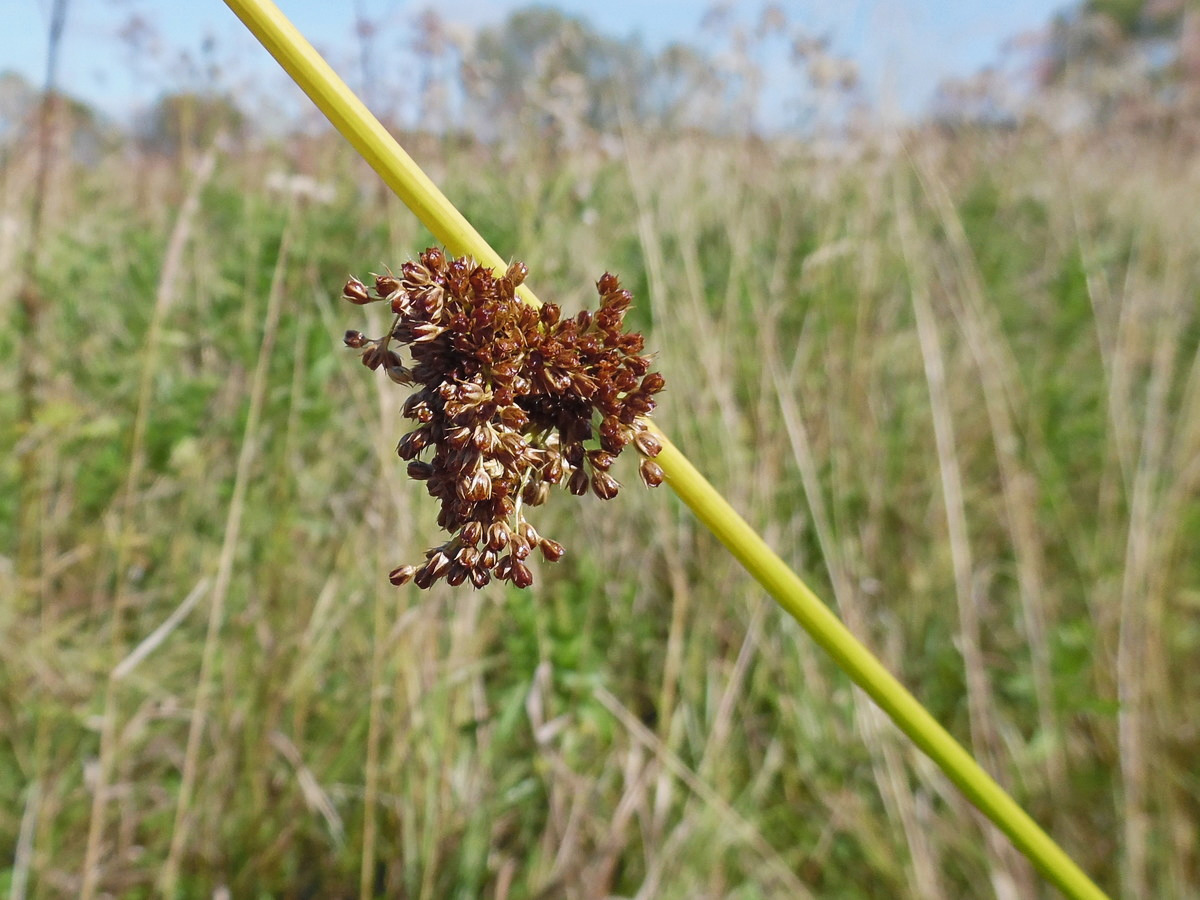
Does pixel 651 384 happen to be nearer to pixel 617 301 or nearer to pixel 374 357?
pixel 617 301

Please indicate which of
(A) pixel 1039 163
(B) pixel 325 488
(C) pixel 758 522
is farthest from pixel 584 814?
(A) pixel 1039 163

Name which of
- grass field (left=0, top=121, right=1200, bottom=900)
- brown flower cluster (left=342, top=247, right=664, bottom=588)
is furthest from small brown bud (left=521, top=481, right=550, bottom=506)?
grass field (left=0, top=121, right=1200, bottom=900)

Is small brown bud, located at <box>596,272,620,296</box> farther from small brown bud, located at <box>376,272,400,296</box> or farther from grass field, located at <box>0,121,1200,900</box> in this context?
grass field, located at <box>0,121,1200,900</box>

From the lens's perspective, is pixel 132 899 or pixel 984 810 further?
pixel 132 899

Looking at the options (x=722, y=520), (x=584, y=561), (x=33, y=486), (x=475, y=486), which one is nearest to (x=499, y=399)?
(x=475, y=486)

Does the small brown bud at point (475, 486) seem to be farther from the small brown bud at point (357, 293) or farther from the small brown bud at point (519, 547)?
the small brown bud at point (357, 293)

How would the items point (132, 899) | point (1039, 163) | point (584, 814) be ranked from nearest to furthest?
point (132, 899)
point (584, 814)
point (1039, 163)

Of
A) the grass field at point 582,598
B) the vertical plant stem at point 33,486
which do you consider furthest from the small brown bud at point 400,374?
the vertical plant stem at point 33,486

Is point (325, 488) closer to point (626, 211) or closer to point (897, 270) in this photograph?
point (626, 211)
